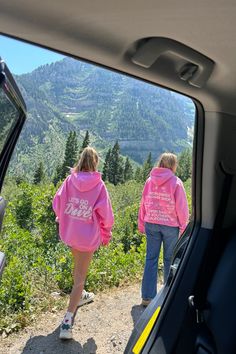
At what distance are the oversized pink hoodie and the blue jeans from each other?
0.08 meters

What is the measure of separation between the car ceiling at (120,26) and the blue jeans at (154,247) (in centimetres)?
339

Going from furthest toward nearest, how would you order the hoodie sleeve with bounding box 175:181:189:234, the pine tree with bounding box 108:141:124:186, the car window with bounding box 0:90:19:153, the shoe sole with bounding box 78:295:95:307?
the pine tree with bounding box 108:141:124:186, the shoe sole with bounding box 78:295:95:307, the hoodie sleeve with bounding box 175:181:189:234, the car window with bounding box 0:90:19:153

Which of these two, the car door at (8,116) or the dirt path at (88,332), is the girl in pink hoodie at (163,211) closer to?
the dirt path at (88,332)

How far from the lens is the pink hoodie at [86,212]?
413 centimetres

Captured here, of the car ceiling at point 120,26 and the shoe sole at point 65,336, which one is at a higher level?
the car ceiling at point 120,26

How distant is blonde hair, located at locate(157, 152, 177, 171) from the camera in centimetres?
478

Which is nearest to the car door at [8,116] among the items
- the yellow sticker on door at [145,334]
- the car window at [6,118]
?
the car window at [6,118]

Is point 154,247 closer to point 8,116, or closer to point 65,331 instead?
point 65,331

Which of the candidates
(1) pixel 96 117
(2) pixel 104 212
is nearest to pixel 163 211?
(2) pixel 104 212

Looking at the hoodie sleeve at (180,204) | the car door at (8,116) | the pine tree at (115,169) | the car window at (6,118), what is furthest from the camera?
the pine tree at (115,169)

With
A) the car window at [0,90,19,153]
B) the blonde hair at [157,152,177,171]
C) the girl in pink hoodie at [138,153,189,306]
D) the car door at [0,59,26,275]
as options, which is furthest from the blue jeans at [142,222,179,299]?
the car window at [0,90,19,153]

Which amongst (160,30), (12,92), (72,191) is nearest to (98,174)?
(72,191)

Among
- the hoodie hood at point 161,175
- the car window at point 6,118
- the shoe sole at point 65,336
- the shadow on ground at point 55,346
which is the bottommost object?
the shadow on ground at point 55,346

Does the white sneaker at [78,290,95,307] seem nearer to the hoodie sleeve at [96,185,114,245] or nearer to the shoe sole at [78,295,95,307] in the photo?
the shoe sole at [78,295,95,307]
